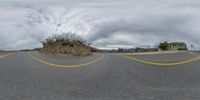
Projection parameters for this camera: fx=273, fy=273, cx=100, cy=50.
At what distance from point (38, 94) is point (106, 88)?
1.84m

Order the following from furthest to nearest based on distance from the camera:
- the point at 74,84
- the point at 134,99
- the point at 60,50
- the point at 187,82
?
the point at 60,50, the point at 187,82, the point at 74,84, the point at 134,99

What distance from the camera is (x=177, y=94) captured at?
6641 millimetres

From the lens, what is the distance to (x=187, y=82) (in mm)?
8477

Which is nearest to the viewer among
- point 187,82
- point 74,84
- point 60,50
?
point 74,84

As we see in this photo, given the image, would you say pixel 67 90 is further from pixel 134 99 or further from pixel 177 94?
pixel 177 94

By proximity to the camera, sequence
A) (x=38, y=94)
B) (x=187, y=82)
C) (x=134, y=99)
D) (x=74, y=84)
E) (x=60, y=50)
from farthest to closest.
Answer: (x=60, y=50) → (x=187, y=82) → (x=74, y=84) → (x=38, y=94) → (x=134, y=99)

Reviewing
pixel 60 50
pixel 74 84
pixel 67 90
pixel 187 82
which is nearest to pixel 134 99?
pixel 67 90

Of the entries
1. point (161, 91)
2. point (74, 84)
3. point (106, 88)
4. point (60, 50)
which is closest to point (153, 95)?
point (161, 91)

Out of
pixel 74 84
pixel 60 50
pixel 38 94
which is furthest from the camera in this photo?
pixel 60 50

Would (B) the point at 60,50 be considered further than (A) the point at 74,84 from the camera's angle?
Yes

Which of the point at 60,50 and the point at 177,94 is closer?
the point at 177,94

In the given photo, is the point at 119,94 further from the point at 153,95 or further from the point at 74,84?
the point at 74,84

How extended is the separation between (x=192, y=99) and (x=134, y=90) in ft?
5.08

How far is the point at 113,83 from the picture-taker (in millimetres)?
8148
